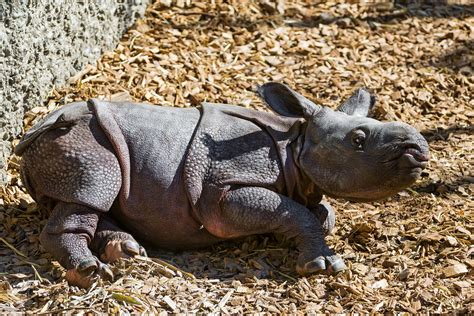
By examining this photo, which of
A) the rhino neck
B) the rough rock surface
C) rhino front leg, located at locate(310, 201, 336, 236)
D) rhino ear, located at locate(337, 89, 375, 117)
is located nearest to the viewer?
the rhino neck

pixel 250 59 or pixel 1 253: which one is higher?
pixel 250 59

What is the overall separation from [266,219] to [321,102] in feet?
7.76

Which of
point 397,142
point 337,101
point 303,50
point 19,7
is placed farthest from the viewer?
point 303,50

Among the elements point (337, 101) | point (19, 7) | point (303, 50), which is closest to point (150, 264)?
point (19, 7)

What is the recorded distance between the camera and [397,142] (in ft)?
19.5

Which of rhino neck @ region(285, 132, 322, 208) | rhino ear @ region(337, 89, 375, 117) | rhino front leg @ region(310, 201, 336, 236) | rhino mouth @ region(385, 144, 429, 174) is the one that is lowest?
rhino front leg @ region(310, 201, 336, 236)

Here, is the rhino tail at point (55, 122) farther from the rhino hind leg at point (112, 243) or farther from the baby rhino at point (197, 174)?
the rhino hind leg at point (112, 243)

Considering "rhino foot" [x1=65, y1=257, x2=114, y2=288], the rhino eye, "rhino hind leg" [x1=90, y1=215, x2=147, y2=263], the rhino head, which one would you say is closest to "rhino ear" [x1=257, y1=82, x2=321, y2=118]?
the rhino head

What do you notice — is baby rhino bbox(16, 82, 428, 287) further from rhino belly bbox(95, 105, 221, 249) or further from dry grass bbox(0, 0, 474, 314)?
dry grass bbox(0, 0, 474, 314)

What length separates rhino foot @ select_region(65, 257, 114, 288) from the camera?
19.0 feet

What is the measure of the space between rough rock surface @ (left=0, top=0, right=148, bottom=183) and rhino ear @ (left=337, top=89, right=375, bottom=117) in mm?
2298

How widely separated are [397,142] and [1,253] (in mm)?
2539

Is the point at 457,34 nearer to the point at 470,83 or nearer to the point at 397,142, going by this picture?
the point at 470,83

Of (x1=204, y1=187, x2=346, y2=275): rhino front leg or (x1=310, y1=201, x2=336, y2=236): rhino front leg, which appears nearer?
(x1=204, y1=187, x2=346, y2=275): rhino front leg
